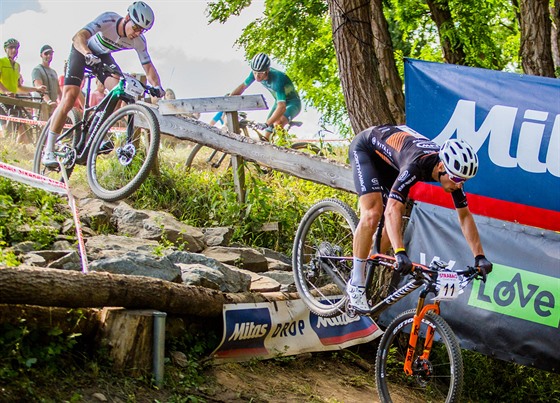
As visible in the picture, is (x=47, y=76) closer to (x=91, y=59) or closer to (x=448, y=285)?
(x=91, y=59)

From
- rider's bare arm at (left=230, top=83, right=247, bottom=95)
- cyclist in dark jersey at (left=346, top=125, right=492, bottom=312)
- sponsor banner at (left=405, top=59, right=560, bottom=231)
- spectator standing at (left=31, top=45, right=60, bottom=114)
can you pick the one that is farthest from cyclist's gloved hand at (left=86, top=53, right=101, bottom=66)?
spectator standing at (left=31, top=45, right=60, bottom=114)

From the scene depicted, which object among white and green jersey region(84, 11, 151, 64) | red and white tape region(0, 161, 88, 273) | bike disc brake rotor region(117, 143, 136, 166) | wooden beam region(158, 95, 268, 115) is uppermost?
white and green jersey region(84, 11, 151, 64)

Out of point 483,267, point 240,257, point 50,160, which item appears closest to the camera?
point 483,267

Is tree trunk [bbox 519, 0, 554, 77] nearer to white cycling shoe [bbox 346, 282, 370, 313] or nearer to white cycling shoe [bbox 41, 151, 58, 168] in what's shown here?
white cycling shoe [bbox 346, 282, 370, 313]

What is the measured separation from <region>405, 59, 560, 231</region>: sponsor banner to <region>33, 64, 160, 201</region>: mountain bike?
9.22ft

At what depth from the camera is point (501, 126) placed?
672 centimetres

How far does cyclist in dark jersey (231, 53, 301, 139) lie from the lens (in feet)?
37.2

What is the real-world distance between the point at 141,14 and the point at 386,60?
2.92m

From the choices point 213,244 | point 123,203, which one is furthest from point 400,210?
point 123,203

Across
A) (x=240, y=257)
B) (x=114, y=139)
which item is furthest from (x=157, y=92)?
(x=240, y=257)

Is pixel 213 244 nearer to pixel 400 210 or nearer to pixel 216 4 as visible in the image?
pixel 400 210

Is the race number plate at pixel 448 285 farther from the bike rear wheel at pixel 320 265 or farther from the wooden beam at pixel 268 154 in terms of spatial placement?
the wooden beam at pixel 268 154

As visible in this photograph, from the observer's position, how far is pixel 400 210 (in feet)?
18.7

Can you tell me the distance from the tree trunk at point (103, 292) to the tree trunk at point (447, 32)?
298 inches
